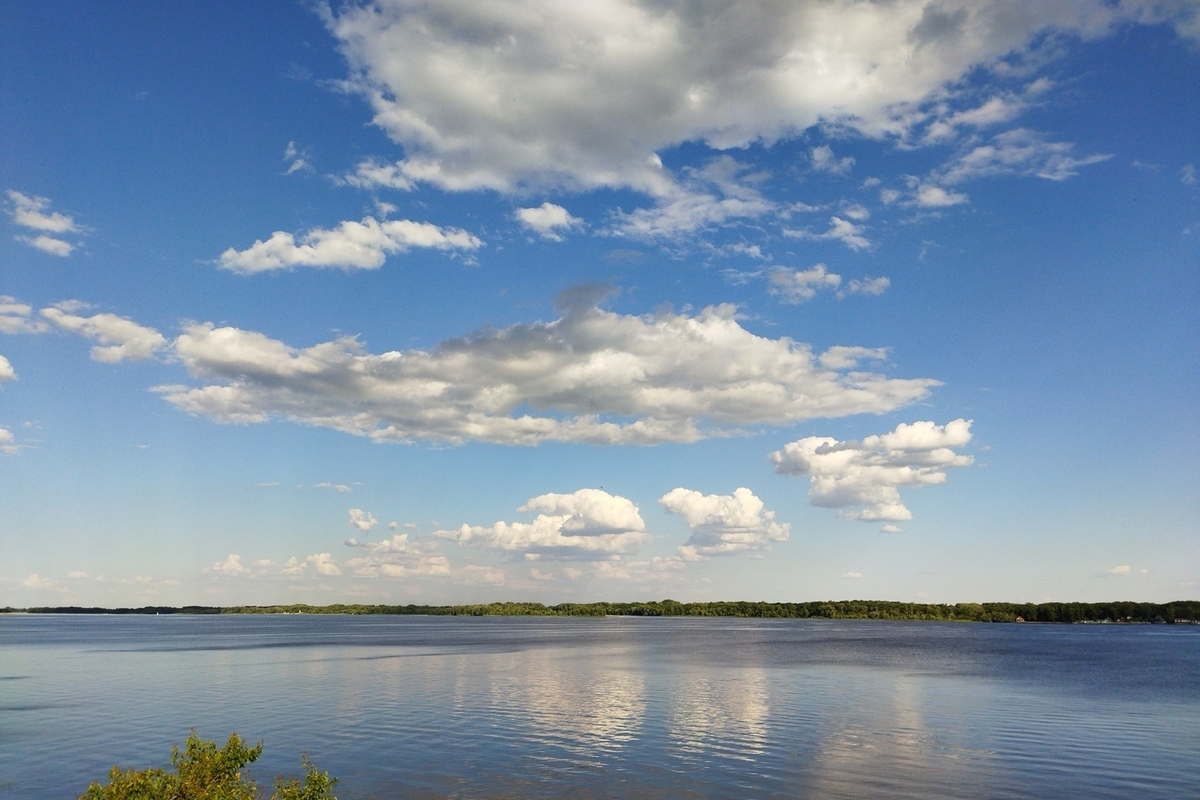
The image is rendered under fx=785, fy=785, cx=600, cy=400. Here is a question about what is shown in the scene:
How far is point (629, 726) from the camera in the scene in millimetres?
48500

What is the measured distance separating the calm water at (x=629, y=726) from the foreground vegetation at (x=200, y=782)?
15.1m

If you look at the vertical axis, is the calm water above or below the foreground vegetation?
below

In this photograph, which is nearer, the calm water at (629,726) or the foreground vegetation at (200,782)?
the foreground vegetation at (200,782)

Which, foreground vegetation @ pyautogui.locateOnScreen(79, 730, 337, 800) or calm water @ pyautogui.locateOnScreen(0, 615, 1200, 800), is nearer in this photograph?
foreground vegetation @ pyautogui.locateOnScreen(79, 730, 337, 800)

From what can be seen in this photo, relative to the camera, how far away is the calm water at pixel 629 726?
115 ft

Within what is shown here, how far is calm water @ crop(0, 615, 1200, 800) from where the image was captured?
115ft

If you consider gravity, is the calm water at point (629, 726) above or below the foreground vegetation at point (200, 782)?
below

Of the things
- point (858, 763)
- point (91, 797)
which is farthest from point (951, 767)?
point (91, 797)

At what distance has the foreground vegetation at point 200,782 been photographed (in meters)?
16.0

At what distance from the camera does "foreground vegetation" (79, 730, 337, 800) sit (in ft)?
52.5

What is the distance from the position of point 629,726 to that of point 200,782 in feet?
113

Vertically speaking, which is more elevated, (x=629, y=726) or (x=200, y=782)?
(x=200, y=782)

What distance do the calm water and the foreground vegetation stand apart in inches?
593

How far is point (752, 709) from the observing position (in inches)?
2207
